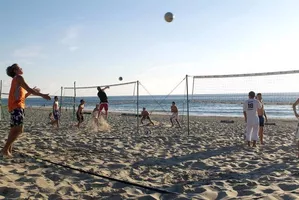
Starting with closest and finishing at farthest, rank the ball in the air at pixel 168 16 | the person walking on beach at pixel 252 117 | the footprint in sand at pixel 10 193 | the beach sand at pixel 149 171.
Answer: the footprint in sand at pixel 10 193, the beach sand at pixel 149 171, the person walking on beach at pixel 252 117, the ball in the air at pixel 168 16

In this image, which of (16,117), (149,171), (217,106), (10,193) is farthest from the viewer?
(217,106)

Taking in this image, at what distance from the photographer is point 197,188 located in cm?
379

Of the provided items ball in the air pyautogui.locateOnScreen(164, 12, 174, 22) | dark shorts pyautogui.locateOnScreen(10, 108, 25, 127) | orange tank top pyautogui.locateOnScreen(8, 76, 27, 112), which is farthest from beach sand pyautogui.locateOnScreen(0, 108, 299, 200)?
ball in the air pyautogui.locateOnScreen(164, 12, 174, 22)

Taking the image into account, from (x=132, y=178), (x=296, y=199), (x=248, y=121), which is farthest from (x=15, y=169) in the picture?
(x=248, y=121)

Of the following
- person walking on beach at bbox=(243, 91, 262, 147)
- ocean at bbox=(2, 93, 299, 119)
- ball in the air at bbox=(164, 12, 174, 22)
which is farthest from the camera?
ocean at bbox=(2, 93, 299, 119)

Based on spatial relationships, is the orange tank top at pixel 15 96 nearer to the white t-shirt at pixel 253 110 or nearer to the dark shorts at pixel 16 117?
the dark shorts at pixel 16 117

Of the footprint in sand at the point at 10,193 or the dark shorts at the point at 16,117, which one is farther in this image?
the dark shorts at the point at 16,117

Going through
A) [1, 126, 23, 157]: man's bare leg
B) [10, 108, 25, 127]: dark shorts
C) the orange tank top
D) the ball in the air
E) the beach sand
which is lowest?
the beach sand

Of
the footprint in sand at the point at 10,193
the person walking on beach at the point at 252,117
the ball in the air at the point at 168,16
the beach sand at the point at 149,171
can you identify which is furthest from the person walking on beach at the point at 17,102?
the ball in the air at the point at 168,16

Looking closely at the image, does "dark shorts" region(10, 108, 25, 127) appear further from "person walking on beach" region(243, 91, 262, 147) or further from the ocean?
the ocean

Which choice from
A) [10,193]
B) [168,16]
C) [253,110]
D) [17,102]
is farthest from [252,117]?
[10,193]

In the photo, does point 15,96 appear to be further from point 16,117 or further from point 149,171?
point 149,171

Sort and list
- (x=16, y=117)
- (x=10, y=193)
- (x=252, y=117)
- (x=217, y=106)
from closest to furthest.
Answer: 1. (x=10, y=193)
2. (x=16, y=117)
3. (x=252, y=117)
4. (x=217, y=106)

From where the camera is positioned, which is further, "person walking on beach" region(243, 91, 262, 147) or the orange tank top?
"person walking on beach" region(243, 91, 262, 147)
